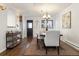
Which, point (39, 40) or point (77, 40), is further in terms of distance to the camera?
point (39, 40)

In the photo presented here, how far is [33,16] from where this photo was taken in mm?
4531

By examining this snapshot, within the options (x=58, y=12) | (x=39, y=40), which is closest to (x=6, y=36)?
(x=39, y=40)

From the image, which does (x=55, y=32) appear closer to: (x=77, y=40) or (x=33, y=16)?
(x=77, y=40)

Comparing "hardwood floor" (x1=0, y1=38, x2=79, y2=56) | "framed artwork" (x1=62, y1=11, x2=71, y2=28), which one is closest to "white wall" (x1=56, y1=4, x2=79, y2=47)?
"framed artwork" (x1=62, y1=11, x2=71, y2=28)

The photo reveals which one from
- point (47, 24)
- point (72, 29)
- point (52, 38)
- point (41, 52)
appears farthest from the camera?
point (72, 29)

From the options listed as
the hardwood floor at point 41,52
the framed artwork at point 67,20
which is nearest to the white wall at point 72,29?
the framed artwork at point 67,20

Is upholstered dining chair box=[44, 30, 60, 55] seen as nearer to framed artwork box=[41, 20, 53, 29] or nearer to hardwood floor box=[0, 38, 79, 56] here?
hardwood floor box=[0, 38, 79, 56]

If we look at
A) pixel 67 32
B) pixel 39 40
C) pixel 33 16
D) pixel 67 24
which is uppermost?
pixel 33 16

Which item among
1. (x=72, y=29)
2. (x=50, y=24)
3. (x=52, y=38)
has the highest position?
(x=50, y=24)

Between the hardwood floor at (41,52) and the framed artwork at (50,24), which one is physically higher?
the framed artwork at (50,24)

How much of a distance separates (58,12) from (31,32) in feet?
4.23

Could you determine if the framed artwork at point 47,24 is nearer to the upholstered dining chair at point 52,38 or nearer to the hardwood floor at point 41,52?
the upholstered dining chair at point 52,38

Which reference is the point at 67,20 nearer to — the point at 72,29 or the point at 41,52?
the point at 72,29

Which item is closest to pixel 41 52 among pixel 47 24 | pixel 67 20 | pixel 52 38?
pixel 52 38
